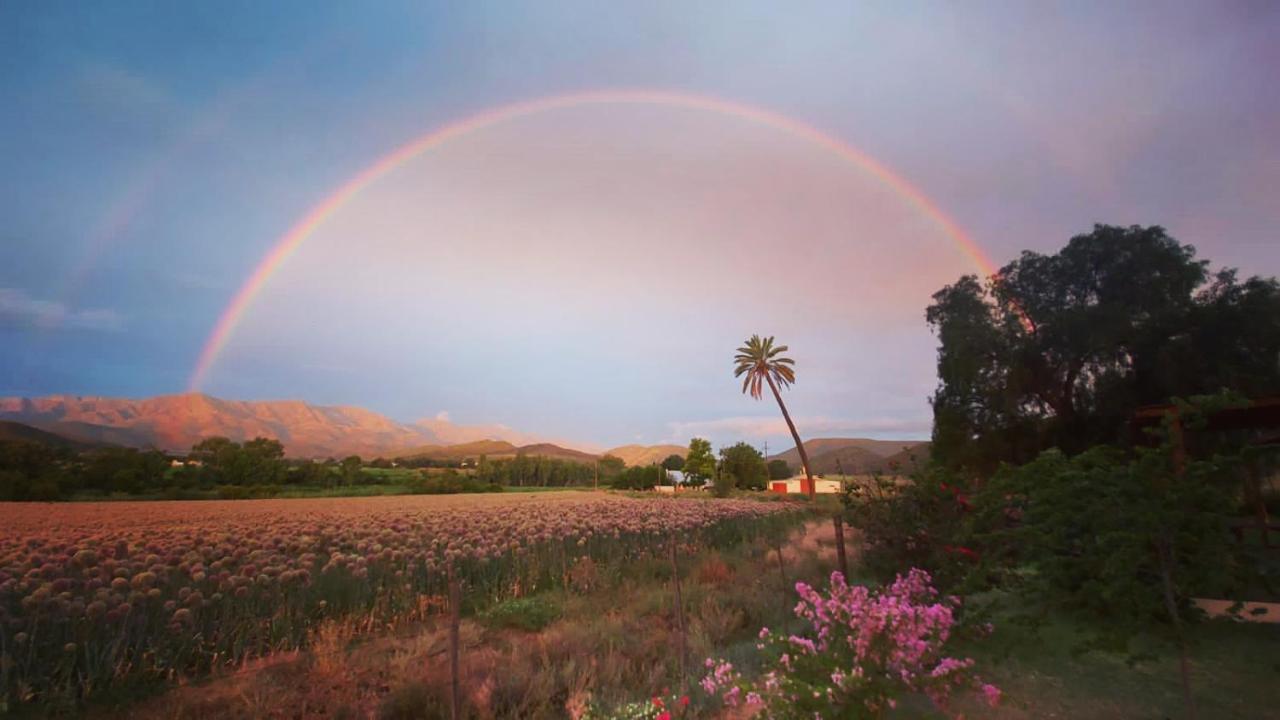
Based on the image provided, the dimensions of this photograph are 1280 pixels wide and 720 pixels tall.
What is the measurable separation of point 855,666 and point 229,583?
7.91m

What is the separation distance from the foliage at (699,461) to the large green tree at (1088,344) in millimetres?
48900

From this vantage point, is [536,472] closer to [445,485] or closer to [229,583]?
[445,485]

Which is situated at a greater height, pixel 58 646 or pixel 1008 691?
pixel 58 646

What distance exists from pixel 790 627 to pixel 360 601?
677cm

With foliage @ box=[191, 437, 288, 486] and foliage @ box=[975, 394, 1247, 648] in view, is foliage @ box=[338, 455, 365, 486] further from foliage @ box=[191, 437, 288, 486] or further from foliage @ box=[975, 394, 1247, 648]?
foliage @ box=[975, 394, 1247, 648]

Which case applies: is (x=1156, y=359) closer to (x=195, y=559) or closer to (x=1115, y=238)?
(x=1115, y=238)

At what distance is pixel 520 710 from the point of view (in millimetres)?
5773

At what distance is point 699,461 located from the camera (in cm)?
7550

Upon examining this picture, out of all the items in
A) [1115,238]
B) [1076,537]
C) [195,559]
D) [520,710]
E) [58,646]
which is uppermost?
[1115,238]

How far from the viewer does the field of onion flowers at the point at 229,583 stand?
247 inches

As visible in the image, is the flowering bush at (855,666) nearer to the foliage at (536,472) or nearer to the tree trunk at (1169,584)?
the tree trunk at (1169,584)

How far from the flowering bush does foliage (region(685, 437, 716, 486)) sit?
6899cm

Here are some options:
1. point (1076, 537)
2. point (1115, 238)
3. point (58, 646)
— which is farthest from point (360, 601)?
point (1115, 238)

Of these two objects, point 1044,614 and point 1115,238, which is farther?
point 1115,238
